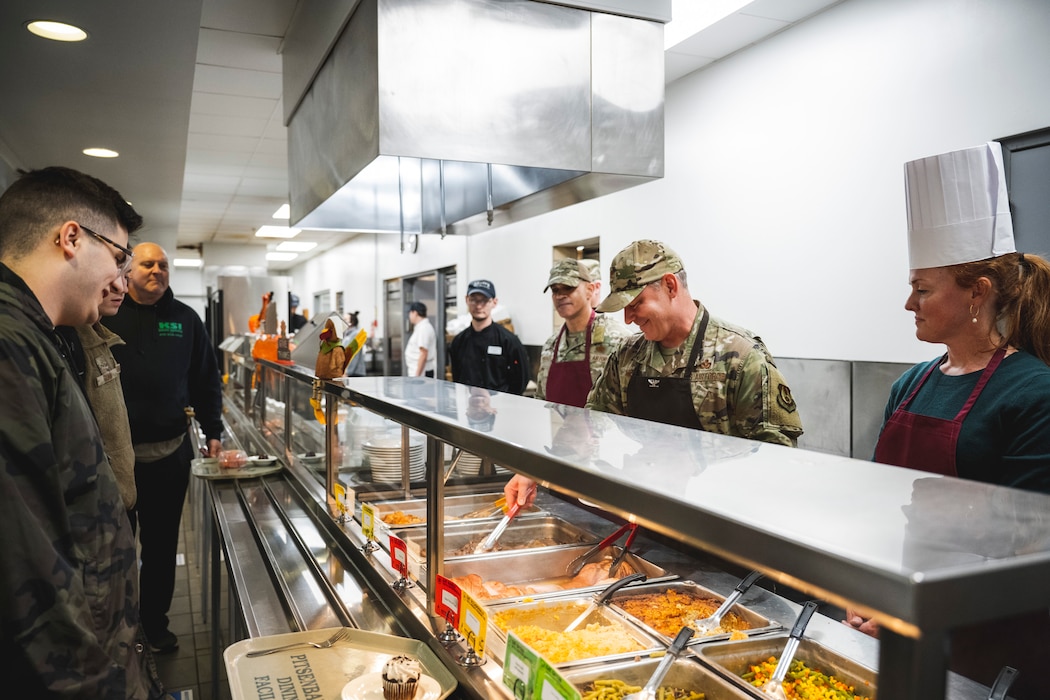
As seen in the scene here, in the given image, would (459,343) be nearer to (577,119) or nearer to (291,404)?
(291,404)

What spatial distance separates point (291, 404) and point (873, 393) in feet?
9.61

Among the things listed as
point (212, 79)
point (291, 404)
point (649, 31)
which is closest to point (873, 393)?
point (649, 31)

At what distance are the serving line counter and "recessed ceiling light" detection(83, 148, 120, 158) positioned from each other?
12.9ft

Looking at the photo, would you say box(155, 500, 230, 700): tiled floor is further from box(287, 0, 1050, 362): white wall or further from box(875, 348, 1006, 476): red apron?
box(287, 0, 1050, 362): white wall

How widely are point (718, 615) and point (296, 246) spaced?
549 inches

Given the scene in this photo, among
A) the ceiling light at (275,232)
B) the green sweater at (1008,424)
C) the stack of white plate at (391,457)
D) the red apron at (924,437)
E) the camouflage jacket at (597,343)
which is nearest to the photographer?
the green sweater at (1008,424)

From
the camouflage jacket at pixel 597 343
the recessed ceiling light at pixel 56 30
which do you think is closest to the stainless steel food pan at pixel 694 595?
the camouflage jacket at pixel 597 343

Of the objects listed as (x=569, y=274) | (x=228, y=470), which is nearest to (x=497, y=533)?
(x=228, y=470)

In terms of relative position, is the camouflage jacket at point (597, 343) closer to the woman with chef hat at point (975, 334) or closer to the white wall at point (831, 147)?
the white wall at point (831, 147)

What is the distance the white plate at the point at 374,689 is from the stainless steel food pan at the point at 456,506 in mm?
843

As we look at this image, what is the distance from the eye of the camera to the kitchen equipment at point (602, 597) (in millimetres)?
1508

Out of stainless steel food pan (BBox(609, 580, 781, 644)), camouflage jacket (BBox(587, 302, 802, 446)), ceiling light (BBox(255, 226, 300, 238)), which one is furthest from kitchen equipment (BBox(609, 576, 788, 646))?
ceiling light (BBox(255, 226, 300, 238))

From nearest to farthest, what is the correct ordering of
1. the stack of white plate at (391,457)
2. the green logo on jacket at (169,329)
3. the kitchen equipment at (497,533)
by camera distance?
the kitchen equipment at (497,533), the stack of white plate at (391,457), the green logo on jacket at (169,329)

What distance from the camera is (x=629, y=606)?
61.2 inches
